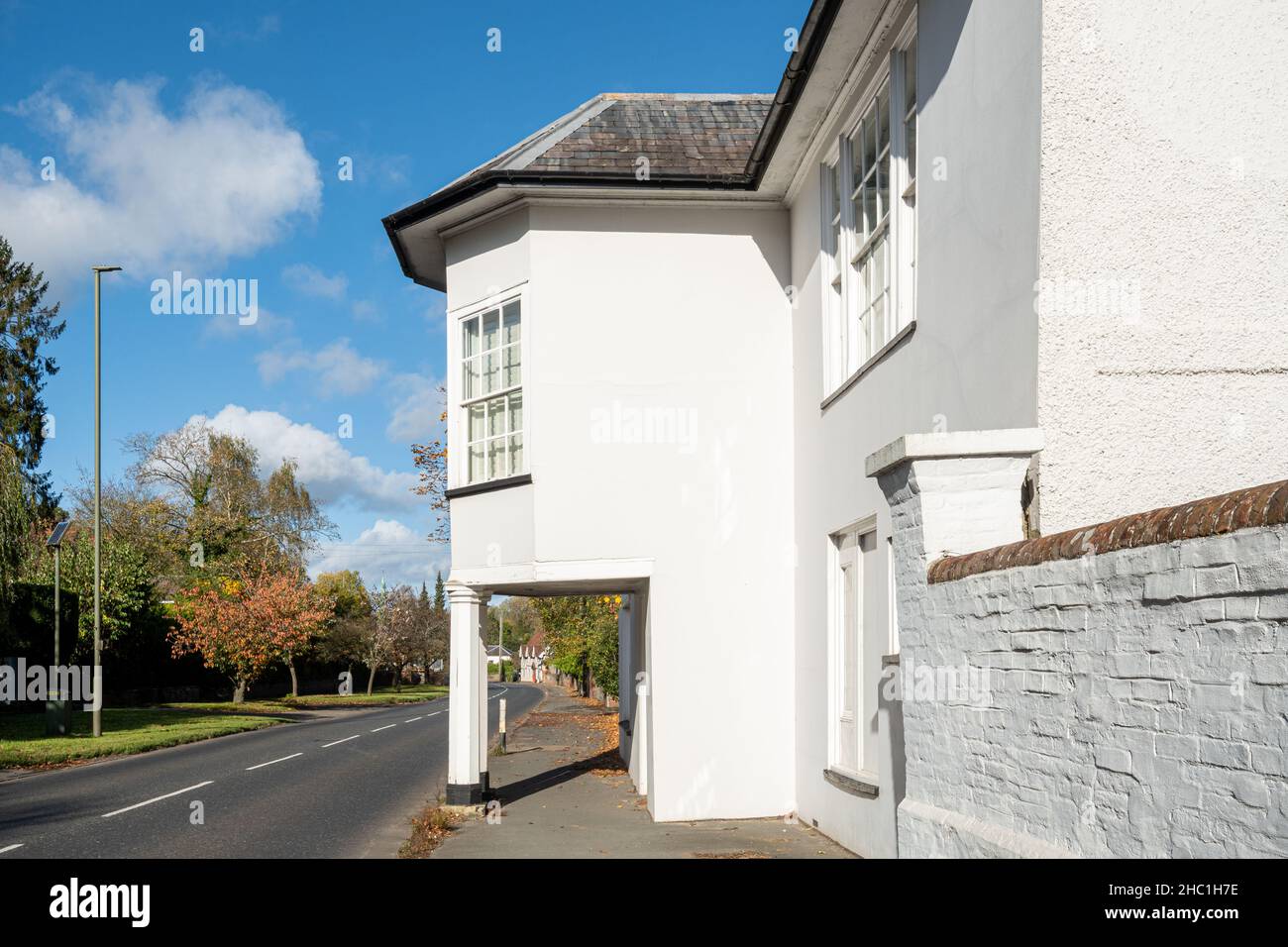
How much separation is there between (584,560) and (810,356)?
3267 mm

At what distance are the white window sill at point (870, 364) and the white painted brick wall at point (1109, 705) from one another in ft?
7.58

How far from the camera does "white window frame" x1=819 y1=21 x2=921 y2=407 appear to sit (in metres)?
8.59

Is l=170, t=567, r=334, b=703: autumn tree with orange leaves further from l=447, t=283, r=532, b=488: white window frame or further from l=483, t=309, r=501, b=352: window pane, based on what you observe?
l=483, t=309, r=501, b=352: window pane

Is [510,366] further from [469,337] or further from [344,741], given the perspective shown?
[344,741]

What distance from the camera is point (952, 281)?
7.41 metres

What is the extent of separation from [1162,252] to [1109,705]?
3.10 m

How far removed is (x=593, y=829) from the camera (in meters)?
11.8

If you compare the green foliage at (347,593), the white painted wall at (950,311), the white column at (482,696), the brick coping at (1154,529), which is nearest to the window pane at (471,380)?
the white column at (482,696)

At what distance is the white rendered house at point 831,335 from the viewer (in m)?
6.16

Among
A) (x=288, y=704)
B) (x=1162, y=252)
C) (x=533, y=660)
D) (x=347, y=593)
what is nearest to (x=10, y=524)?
(x=1162, y=252)

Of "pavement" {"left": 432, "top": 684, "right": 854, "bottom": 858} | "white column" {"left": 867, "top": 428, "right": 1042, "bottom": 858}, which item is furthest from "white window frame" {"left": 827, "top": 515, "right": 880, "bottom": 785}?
"white column" {"left": 867, "top": 428, "right": 1042, "bottom": 858}

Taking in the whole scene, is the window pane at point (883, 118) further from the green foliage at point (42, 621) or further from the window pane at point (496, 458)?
the green foliage at point (42, 621)

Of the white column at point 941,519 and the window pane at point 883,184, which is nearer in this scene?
the white column at point 941,519
